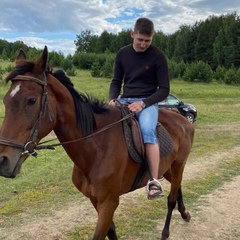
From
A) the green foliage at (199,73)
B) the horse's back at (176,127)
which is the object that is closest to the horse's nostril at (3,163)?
the horse's back at (176,127)

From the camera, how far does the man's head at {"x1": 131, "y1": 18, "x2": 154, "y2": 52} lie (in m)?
3.83

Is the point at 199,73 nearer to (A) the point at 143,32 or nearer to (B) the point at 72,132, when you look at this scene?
(A) the point at 143,32

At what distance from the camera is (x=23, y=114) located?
2.81 meters

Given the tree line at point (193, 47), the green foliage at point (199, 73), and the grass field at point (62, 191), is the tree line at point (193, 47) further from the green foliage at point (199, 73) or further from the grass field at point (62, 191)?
the grass field at point (62, 191)

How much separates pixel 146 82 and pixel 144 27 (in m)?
0.67

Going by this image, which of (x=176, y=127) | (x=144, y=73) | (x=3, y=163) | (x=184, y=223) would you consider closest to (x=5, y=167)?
(x=3, y=163)

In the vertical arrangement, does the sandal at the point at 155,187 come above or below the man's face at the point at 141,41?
below

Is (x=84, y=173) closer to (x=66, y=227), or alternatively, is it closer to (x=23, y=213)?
(x=66, y=227)

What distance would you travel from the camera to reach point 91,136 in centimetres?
354

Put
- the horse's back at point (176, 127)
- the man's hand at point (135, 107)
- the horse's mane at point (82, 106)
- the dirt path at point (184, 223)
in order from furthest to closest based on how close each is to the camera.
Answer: the dirt path at point (184, 223) < the horse's back at point (176, 127) < the man's hand at point (135, 107) < the horse's mane at point (82, 106)

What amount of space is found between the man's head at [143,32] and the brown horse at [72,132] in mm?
840

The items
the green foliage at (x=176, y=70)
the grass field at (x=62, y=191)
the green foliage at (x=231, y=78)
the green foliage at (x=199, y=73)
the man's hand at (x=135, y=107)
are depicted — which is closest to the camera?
the man's hand at (x=135, y=107)

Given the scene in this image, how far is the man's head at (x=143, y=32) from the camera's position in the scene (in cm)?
383

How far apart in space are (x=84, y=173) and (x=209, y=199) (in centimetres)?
367
